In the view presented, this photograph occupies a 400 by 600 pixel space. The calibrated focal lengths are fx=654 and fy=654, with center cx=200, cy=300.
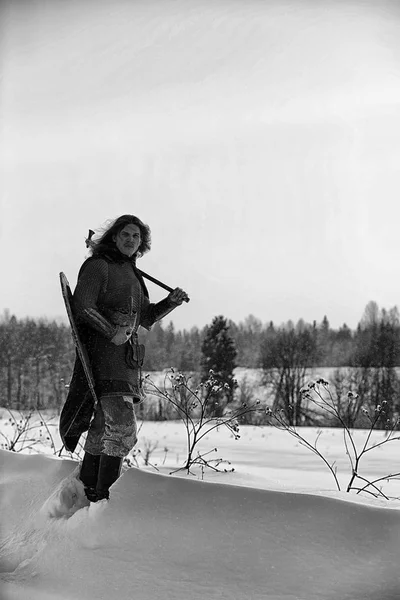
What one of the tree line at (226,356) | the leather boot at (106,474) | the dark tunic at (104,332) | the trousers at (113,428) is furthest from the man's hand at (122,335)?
the tree line at (226,356)

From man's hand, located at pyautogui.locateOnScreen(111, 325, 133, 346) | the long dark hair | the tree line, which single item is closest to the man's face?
the long dark hair

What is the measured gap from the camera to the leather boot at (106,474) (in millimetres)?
3275

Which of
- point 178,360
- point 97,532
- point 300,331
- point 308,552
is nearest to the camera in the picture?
point 308,552

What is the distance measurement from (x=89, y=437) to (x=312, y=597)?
4.80 feet

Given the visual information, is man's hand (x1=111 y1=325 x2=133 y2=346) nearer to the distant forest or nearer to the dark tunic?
the dark tunic

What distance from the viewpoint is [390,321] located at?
106 ft

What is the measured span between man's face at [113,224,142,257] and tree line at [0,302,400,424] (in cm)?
1969

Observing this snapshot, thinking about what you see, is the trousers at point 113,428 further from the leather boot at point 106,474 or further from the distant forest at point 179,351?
the distant forest at point 179,351

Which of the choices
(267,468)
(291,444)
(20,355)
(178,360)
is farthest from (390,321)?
(267,468)

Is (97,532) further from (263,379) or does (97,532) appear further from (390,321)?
(390,321)

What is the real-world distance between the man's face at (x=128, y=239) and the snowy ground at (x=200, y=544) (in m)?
1.18

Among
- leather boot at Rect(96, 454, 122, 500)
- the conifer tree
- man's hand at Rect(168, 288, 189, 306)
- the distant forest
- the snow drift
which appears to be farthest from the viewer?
the distant forest

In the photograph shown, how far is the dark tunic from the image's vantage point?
10.9 ft

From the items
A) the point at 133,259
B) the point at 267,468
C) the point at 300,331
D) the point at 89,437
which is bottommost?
the point at 267,468
